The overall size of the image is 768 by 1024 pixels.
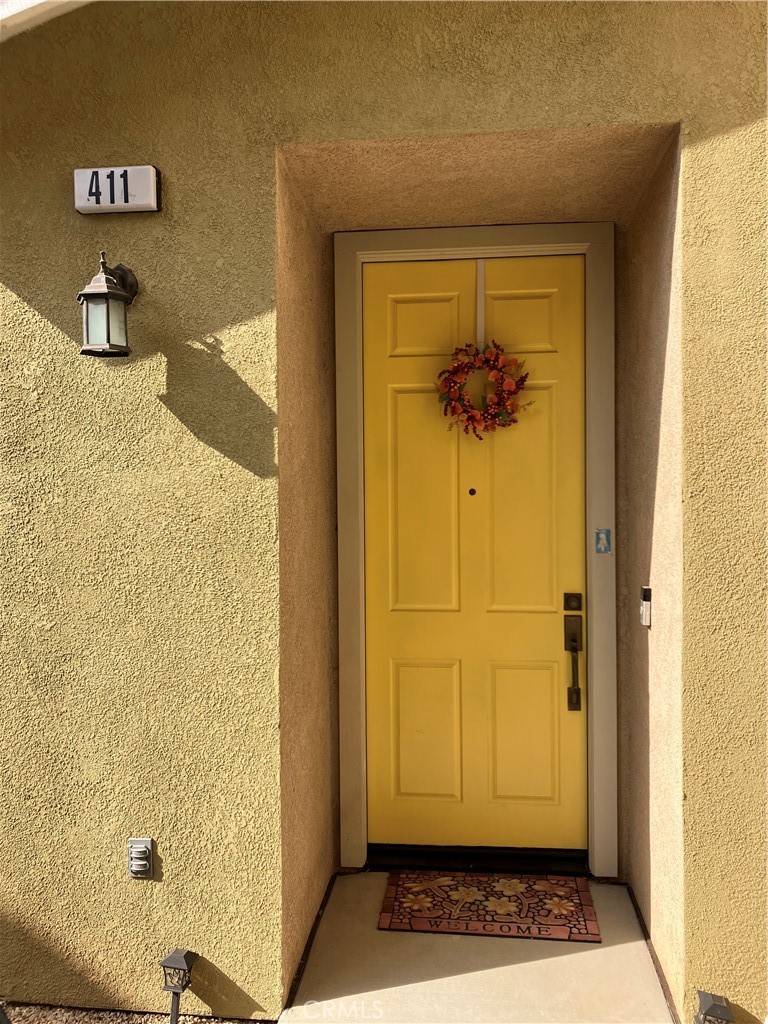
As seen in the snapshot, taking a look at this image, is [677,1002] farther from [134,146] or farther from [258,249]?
[134,146]

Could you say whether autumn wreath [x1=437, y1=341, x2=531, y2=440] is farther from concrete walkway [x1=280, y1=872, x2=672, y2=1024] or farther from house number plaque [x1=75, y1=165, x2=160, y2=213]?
concrete walkway [x1=280, y1=872, x2=672, y2=1024]

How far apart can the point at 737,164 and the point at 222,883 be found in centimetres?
259

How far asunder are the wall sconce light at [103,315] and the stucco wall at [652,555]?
162 centimetres

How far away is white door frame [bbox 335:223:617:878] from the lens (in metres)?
2.81

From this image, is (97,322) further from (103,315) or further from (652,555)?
(652,555)

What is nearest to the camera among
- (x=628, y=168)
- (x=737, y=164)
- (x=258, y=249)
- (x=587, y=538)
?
(x=737, y=164)

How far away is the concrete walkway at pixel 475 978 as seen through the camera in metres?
2.12

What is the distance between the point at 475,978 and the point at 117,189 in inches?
106

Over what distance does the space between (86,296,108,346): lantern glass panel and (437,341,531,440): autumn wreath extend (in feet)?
4.36

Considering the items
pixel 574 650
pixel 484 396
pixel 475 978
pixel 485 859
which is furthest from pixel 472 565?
pixel 475 978

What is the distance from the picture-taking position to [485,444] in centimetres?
291

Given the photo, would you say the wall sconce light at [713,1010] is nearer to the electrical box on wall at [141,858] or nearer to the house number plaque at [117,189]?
the electrical box on wall at [141,858]

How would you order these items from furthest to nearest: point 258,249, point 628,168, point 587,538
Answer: point 587,538 → point 628,168 → point 258,249

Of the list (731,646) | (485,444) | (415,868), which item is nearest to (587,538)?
(485,444)
